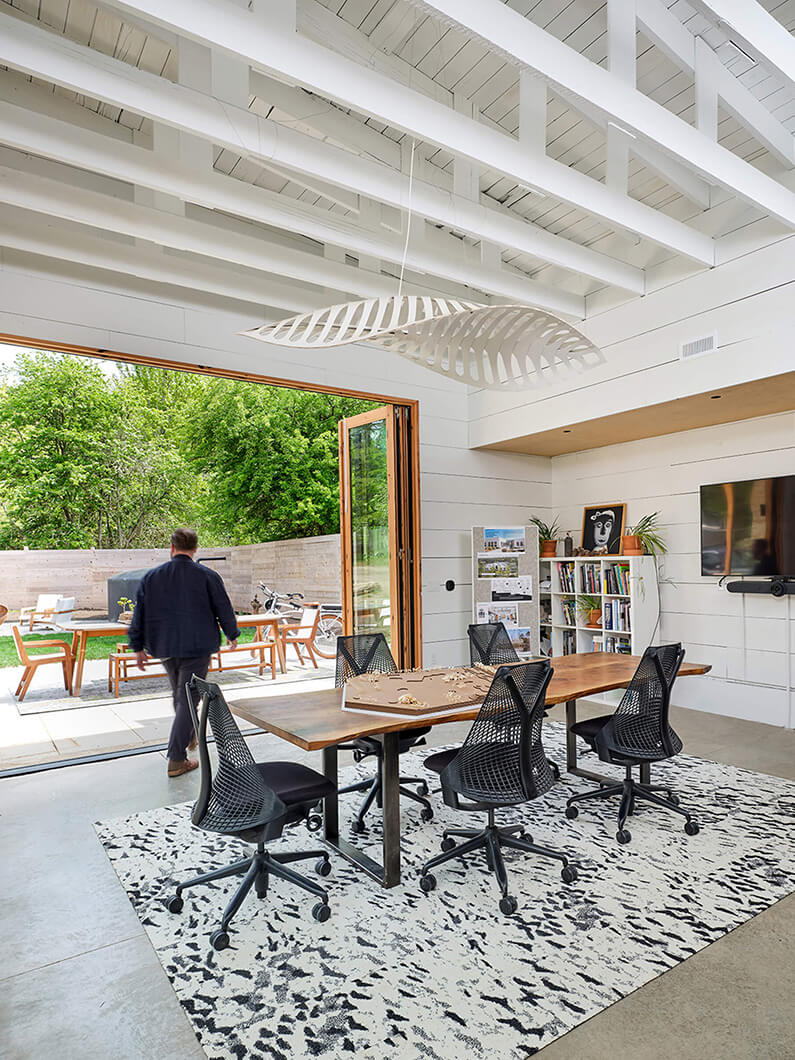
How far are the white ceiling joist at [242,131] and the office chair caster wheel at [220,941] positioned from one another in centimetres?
322

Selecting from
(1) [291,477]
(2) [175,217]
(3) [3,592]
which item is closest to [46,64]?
(2) [175,217]

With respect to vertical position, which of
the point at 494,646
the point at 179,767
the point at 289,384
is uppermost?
the point at 289,384

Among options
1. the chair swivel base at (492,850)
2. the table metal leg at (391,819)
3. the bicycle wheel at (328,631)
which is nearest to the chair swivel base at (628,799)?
the chair swivel base at (492,850)

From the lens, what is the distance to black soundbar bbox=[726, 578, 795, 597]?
16.8ft

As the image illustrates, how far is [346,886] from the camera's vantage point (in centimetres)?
282

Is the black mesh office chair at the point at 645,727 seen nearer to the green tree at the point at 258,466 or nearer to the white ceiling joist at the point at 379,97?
the white ceiling joist at the point at 379,97

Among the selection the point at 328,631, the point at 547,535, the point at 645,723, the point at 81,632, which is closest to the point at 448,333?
the point at 645,723

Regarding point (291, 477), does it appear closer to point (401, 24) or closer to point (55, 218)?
point (55, 218)

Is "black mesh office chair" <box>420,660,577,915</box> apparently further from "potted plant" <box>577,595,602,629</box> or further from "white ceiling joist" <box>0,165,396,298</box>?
"potted plant" <box>577,595,602,629</box>

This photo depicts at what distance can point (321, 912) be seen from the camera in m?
2.53

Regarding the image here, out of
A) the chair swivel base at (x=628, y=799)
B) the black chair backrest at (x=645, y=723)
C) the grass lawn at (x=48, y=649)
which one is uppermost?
the black chair backrest at (x=645, y=723)

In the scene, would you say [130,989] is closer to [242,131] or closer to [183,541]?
[183,541]

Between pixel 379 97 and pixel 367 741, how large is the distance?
2934 mm

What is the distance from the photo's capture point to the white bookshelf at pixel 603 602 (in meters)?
5.91
